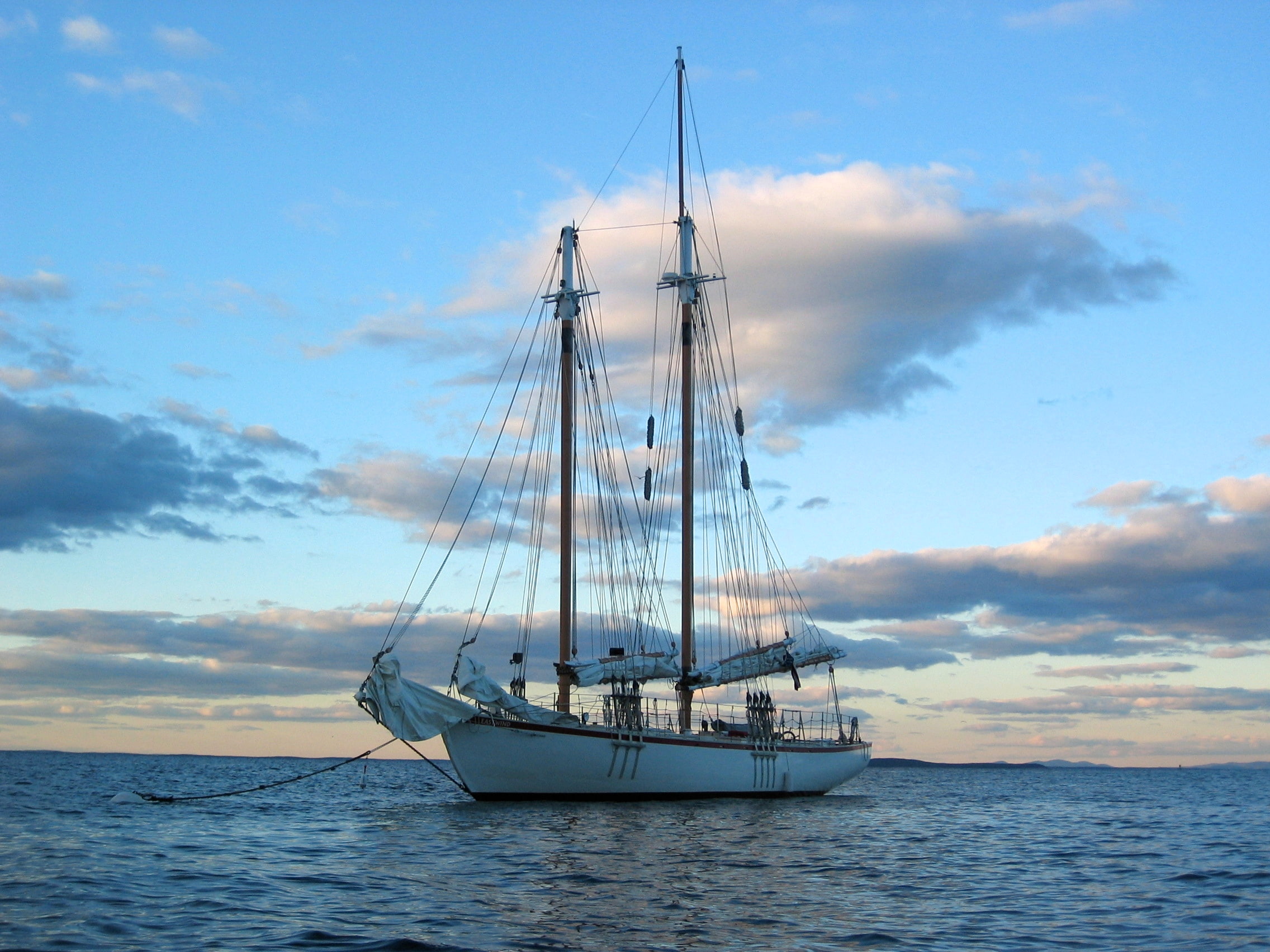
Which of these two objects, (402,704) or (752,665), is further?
(752,665)

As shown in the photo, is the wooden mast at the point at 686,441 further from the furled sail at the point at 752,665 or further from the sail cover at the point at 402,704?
the sail cover at the point at 402,704

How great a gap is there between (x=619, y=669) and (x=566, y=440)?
14.4 m

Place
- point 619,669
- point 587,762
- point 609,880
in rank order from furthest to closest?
point 619,669 → point 587,762 → point 609,880

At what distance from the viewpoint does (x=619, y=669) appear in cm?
6316

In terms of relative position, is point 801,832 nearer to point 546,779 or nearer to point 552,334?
point 546,779

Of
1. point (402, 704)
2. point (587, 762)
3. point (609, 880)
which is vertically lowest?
point (609, 880)

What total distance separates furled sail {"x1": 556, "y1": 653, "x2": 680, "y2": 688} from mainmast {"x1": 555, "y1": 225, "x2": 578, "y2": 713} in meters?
0.95

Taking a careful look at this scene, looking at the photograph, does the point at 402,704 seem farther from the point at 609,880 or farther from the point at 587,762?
the point at 609,880

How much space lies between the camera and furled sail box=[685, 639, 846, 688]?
71438 mm

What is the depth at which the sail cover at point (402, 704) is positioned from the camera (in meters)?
52.4

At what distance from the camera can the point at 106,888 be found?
28875mm

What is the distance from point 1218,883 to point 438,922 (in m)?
24.4

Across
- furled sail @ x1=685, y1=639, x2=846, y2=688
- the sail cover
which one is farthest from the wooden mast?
the sail cover

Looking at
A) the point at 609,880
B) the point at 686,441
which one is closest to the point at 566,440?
the point at 686,441
